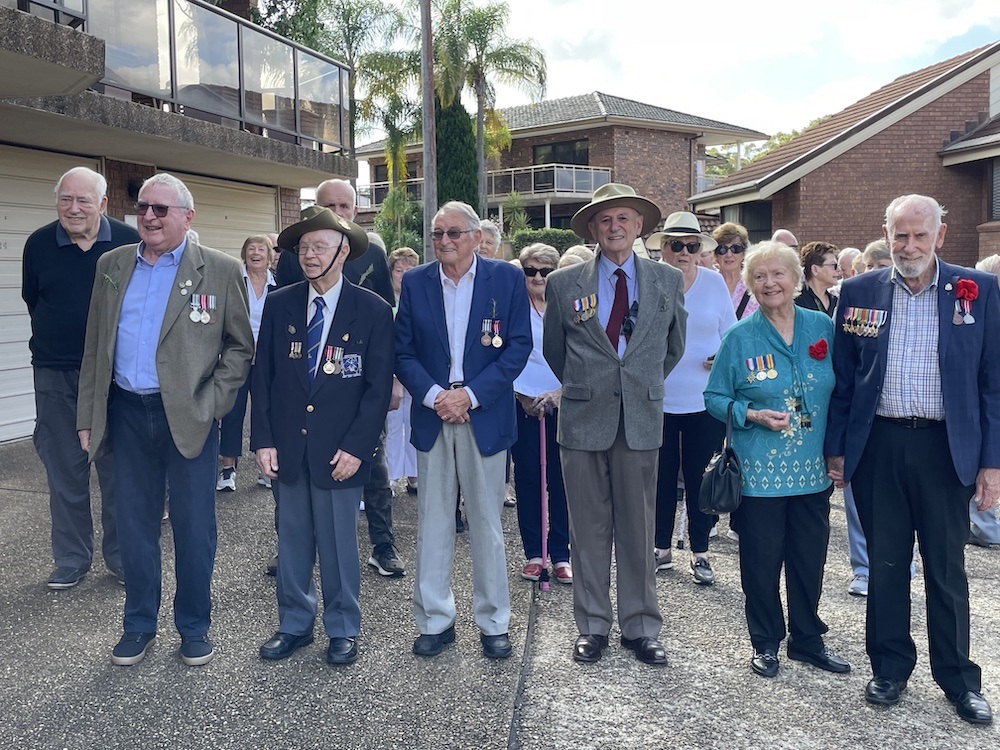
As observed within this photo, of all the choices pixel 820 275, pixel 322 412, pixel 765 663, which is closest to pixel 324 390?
pixel 322 412

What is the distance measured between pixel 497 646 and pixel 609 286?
179 centimetres

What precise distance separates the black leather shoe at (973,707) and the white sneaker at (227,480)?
5.43 metres

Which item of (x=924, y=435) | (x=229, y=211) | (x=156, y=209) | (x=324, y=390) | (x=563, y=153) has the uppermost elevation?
(x=563, y=153)

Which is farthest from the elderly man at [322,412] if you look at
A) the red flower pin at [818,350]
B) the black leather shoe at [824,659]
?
the black leather shoe at [824,659]

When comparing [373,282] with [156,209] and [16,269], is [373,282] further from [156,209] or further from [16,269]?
[16,269]

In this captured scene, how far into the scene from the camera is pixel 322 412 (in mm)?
4176

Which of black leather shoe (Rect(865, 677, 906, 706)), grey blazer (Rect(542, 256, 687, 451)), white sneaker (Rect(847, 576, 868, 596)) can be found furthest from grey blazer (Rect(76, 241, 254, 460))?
white sneaker (Rect(847, 576, 868, 596))

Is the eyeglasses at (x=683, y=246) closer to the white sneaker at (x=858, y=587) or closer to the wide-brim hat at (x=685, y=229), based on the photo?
the wide-brim hat at (x=685, y=229)

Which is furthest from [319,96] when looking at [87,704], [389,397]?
[87,704]

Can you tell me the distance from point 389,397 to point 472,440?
45 centimetres

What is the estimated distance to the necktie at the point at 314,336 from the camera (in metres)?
4.22

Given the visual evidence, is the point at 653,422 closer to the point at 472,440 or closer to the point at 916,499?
the point at 472,440

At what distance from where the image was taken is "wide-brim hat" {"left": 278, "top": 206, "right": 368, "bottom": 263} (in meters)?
4.16

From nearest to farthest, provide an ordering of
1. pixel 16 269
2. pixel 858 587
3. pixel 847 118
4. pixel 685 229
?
pixel 858 587, pixel 685 229, pixel 16 269, pixel 847 118
